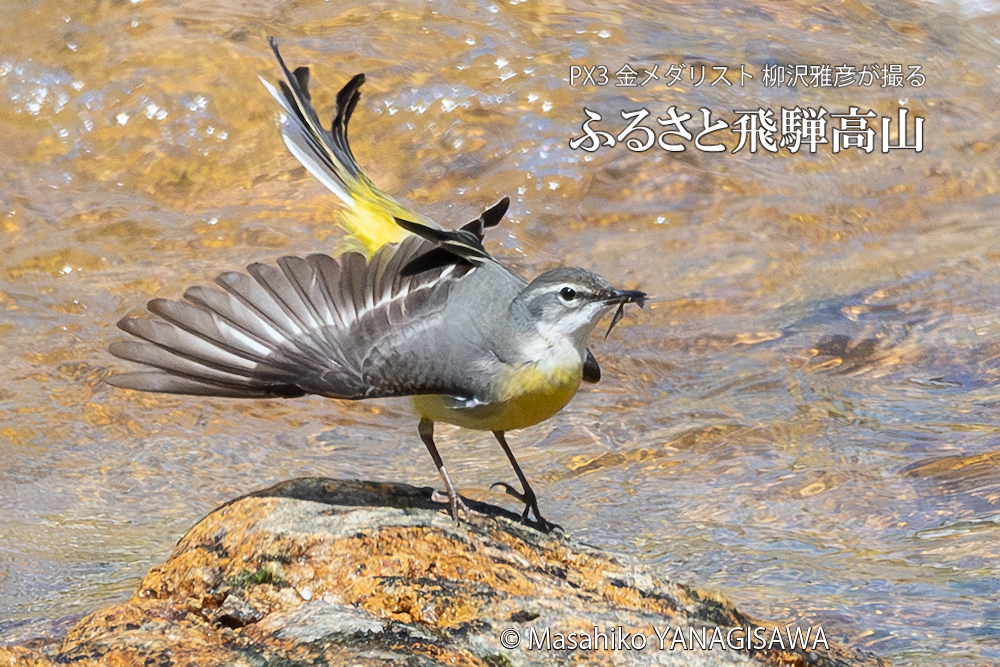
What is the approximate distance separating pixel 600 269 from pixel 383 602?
6.69 m

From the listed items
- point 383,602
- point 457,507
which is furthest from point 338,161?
point 383,602

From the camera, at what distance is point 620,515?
7.51 m

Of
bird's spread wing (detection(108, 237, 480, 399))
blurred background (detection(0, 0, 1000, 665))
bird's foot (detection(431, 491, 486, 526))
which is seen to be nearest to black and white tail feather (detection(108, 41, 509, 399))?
bird's spread wing (detection(108, 237, 480, 399))

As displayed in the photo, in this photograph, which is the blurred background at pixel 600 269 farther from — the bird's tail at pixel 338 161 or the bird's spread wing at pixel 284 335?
the bird's tail at pixel 338 161

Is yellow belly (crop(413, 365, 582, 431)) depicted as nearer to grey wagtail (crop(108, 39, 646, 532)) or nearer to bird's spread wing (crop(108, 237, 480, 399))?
grey wagtail (crop(108, 39, 646, 532))

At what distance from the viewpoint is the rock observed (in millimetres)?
4207

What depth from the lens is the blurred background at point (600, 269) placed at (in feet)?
23.6

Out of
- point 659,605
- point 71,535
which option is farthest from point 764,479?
point 71,535

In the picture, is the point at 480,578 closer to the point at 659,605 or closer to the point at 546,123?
the point at 659,605

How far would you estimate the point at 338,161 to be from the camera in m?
6.16

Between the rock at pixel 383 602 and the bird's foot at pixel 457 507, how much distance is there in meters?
0.04

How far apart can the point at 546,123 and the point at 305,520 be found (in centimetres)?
786

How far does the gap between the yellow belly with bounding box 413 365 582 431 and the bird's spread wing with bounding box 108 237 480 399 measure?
6.3 inches

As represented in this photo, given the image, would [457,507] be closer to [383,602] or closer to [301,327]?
[383,602]
